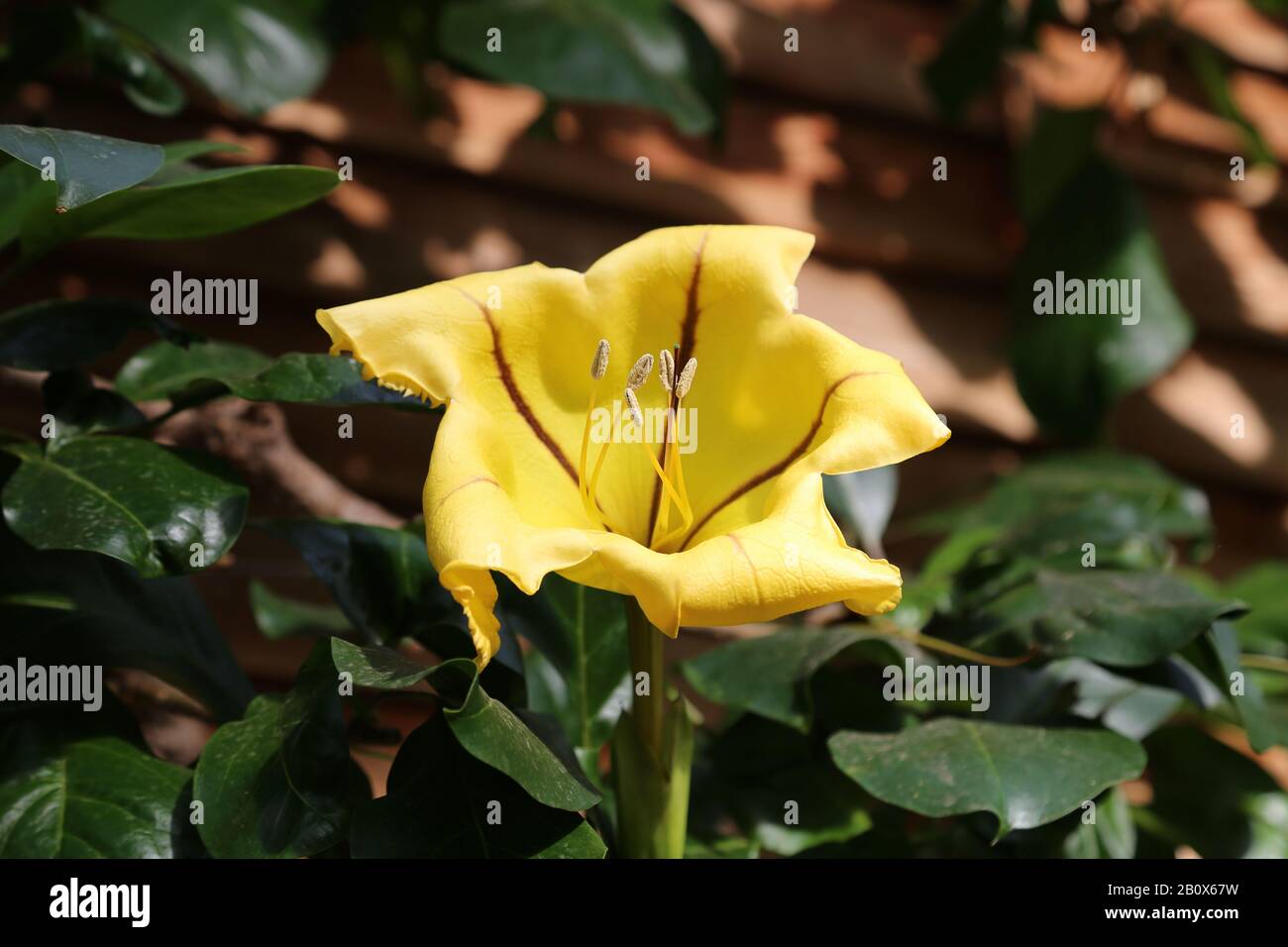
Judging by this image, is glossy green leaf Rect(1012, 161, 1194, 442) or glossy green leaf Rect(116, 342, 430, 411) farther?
glossy green leaf Rect(1012, 161, 1194, 442)

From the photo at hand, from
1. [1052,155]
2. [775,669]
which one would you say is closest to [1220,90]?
[1052,155]

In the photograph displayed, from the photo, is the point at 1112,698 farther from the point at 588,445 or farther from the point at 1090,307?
the point at 1090,307

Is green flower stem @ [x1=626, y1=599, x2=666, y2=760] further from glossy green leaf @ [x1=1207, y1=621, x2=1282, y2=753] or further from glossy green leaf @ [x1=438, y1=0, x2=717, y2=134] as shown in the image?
glossy green leaf @ [x1=438, y1=0, x2=717, y2=134]

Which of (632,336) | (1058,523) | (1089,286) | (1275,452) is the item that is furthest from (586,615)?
(1275,452)

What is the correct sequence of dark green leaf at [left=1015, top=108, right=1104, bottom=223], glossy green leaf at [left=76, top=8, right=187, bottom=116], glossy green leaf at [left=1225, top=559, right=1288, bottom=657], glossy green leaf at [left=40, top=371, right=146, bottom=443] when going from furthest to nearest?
dark green leaf at [left=1015, top=108, right=1104, bottom=223] < glossy green leaf at [left=1225, top=559, right=1288, bottom=657] < glossy green leaf at [left=76, top=8, right=187, bottom=116] < glossy green leaf at [left=40, top=371, right=146, bottom=443]

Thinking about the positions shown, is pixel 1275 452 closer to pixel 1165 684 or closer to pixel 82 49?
pixel 1165 684

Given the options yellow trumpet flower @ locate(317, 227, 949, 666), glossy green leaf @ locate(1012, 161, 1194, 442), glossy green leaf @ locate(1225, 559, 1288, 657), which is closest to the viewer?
yellow trumpet flower @ locate(317, 227, 949, 666)

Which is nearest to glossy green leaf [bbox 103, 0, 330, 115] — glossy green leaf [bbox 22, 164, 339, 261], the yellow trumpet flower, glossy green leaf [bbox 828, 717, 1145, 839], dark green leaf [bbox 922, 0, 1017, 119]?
glossy green leaf [bbox 22, 164, 339, 261]

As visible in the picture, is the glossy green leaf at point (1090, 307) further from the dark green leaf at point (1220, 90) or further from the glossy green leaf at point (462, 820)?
the glossy green leaf at point (462, 820)
